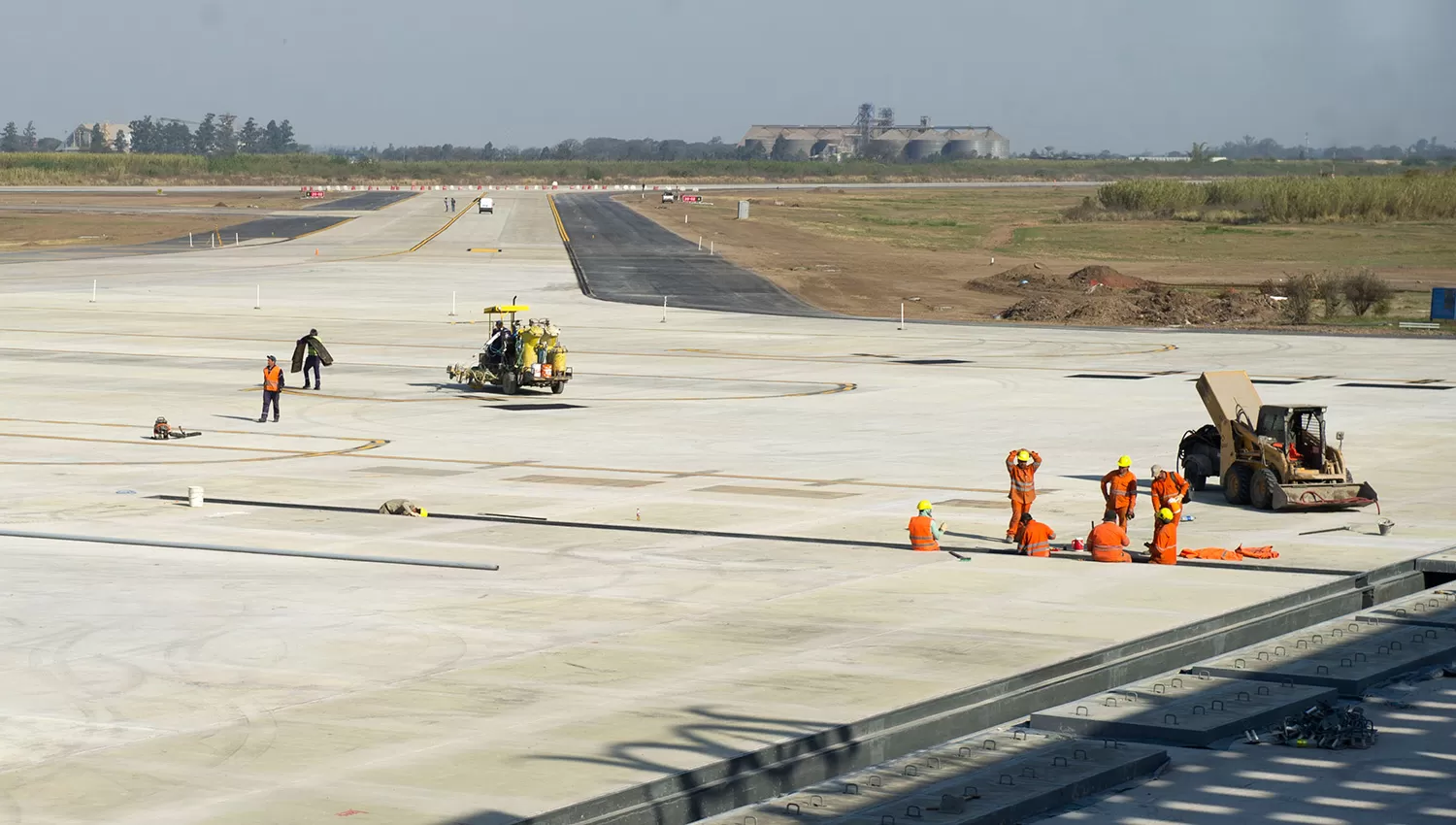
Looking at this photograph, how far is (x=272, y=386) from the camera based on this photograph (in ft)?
131

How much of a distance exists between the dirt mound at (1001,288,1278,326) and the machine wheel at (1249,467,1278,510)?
41821 mm

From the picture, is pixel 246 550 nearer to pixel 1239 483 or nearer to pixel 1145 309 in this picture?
pixel 1239 483

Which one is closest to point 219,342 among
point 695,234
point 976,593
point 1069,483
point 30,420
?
point 30,420

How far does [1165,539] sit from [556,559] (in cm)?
872

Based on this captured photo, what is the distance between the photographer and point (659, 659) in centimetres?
1881

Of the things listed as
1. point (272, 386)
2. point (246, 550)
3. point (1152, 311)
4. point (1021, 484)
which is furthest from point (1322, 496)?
point (1152, 311)

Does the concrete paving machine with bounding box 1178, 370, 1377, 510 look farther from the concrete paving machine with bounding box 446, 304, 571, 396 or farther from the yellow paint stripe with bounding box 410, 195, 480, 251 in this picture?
the yellow paint stripe with bounding box 410, 195, 480, 251

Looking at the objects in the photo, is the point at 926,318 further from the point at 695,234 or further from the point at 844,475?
the point at 695,234

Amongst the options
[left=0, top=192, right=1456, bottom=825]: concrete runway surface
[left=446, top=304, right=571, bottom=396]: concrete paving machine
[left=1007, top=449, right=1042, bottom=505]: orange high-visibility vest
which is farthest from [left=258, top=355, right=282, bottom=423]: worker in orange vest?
[left=1007, top=449, right=1042, bottom=505]: orange high-visibility vest

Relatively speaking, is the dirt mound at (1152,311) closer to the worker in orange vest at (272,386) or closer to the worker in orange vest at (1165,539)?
the worker in orange vest at (272,386)

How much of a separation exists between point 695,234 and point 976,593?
344ft

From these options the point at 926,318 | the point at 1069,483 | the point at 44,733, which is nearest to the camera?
the point at 44,733

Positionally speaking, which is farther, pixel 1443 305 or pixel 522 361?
pixel 1443 305

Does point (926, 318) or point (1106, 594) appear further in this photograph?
point (926, 318)
